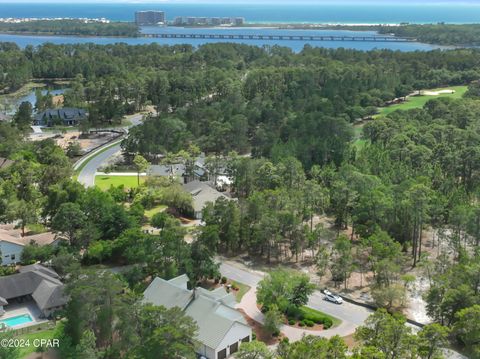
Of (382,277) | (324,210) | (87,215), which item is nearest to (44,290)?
(87,215)

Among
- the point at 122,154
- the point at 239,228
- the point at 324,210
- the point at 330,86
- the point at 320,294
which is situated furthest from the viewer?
the point at 330,86

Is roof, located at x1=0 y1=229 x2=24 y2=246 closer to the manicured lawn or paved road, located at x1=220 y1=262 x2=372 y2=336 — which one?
the manicured lawn

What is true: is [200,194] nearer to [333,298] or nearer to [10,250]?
[10,250]

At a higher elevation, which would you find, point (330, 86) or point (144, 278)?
point (330, 86)

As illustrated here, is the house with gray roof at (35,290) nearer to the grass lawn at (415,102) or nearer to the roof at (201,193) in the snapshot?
the roof at (201,193)

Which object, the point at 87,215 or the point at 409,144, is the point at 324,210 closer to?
the point at 409,144

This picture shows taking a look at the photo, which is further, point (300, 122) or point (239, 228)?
point (300, 122)

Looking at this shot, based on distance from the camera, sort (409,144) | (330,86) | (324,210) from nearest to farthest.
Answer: (324,210) → (409,144) → (330,86)

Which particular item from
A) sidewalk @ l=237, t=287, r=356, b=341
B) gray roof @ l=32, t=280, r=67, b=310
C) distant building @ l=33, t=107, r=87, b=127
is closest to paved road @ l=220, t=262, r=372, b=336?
sidewalk @ l=237, t=287, r=356, b=341
